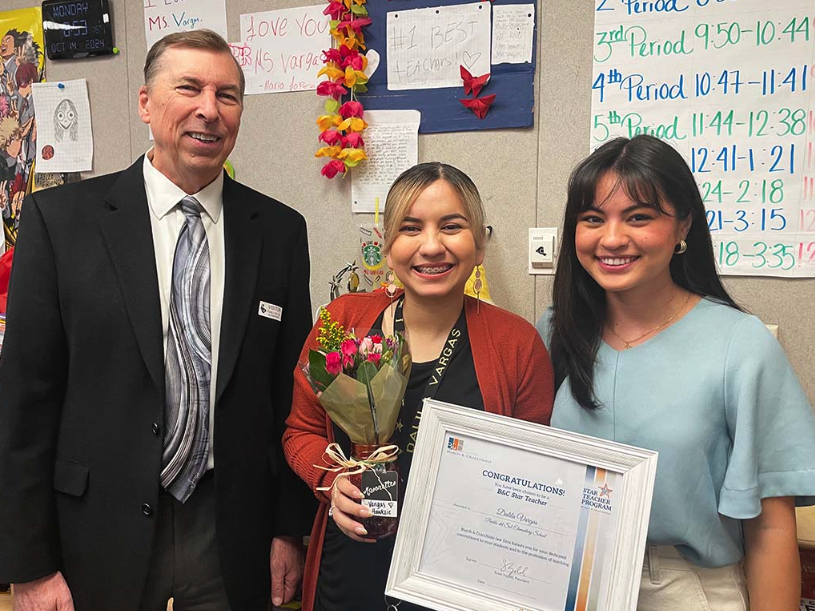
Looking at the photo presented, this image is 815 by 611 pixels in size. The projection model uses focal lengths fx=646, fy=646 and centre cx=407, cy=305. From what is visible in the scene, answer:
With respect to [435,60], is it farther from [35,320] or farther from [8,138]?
[8,138]

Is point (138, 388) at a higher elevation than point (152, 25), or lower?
lower

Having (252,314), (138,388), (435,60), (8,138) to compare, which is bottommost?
(138,388)

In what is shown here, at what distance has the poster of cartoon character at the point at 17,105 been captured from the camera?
9.65 feet

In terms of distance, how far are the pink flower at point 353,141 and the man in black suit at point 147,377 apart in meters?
0.89

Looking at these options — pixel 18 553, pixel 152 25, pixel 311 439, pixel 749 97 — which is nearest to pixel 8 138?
pixel 152 25

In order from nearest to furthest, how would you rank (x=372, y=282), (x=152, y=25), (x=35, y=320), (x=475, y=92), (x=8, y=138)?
(x=35, y=320) < (x=475, y=92) < (x=372, y=282) < (x=152, y=25) < (x=8, y=138)

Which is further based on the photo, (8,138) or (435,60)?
Result: (8,138)

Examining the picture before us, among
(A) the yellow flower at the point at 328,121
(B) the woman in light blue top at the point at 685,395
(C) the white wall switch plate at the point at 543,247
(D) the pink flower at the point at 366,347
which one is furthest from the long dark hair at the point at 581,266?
(A) the yellow flower at the point at 328,121

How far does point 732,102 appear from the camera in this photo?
6.64ft

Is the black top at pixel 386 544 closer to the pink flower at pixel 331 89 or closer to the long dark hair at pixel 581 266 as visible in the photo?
the long dark hair at pixel 581 266

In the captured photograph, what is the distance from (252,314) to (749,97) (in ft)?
5.42

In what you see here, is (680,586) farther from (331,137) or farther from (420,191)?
(331,137)

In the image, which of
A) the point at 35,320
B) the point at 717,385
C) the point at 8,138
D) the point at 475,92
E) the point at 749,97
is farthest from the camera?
the point at 8,138

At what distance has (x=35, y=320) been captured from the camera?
1.36 meters
